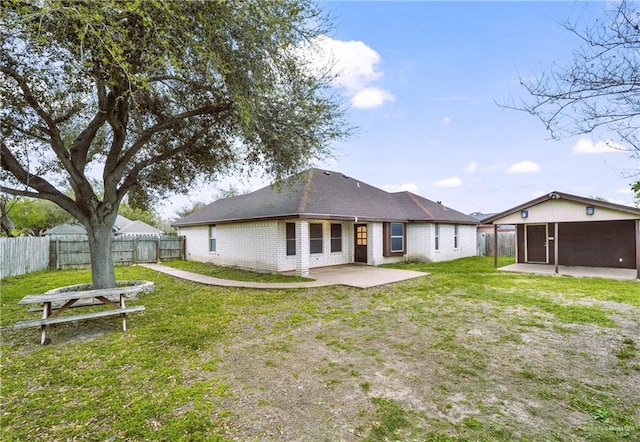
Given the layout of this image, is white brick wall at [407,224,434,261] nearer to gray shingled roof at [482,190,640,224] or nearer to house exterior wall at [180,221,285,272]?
gray shingled roof at [482,190,640,224]

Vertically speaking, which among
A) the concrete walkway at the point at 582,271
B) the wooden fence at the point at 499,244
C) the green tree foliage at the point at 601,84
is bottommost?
the concrete walkway at the point at 582,271

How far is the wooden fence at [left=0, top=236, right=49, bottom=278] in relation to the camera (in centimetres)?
1145

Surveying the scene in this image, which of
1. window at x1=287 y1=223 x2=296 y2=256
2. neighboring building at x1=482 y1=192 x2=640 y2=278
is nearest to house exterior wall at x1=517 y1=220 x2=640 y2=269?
neighboring building at x1=482 y1=192 x2=640 y2=278

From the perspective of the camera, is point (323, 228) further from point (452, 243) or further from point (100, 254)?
point (100, 254)

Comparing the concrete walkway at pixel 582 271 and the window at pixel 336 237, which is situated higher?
the window at pixel 336 237

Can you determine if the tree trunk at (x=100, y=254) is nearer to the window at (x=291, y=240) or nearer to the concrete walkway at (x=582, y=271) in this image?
the window at (x=291, y=240)

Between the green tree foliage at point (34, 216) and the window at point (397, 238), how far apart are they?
98.7 feet

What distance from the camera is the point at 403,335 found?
17.1 ft

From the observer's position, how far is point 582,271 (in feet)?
39.9

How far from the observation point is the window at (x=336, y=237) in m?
14.6

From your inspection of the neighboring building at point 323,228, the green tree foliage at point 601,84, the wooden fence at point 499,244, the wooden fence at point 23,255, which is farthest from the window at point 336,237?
the wooden fence at point 23,255

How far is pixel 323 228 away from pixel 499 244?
12.9 m

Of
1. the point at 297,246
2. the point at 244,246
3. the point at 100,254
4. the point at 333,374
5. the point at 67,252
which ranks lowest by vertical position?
the point at 333,374

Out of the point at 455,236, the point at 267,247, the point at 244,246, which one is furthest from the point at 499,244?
the point at 244,246
